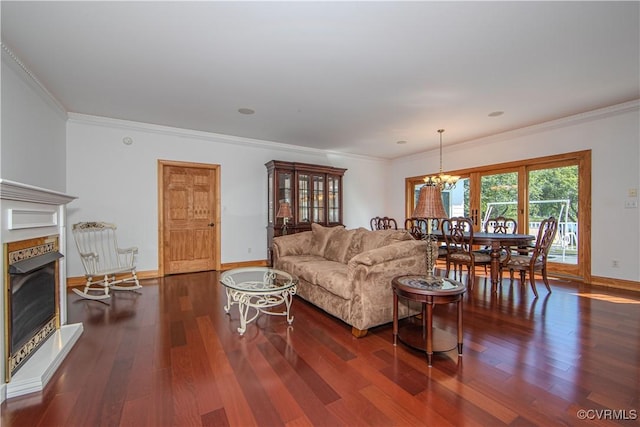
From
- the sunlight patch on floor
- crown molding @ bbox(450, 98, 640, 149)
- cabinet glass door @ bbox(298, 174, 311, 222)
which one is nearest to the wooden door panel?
cabinet glass door @ bbox(298, 174, 311, 222)

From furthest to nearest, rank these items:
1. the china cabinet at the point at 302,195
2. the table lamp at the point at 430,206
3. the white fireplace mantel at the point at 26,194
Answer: the china cabinet at the point at 302,195 → the table lamp at the point at 430,206 → the white fireplace mantel at the point at 26,194

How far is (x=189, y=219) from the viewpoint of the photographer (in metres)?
4.94

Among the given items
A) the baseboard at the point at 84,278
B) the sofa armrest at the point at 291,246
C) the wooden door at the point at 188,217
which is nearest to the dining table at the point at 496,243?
the sofa armrest at the point at 291,246

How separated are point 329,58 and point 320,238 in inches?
87.7

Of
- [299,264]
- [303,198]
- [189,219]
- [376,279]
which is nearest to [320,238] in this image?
[299,264]

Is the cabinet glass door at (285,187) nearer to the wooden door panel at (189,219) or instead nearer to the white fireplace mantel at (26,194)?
the wooden door panel at (189,219)

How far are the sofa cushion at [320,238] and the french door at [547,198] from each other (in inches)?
140

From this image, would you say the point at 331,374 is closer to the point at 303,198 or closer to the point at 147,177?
the point at 303,198

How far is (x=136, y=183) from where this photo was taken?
14.7 ft

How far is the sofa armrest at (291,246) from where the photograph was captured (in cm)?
381

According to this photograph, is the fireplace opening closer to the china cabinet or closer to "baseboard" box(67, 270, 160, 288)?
"baseboard" box(67, 270, 160, 288)

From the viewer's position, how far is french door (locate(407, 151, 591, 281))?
432cm

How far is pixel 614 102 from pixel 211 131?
6.11m

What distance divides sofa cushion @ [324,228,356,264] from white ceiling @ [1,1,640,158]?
175 cm
